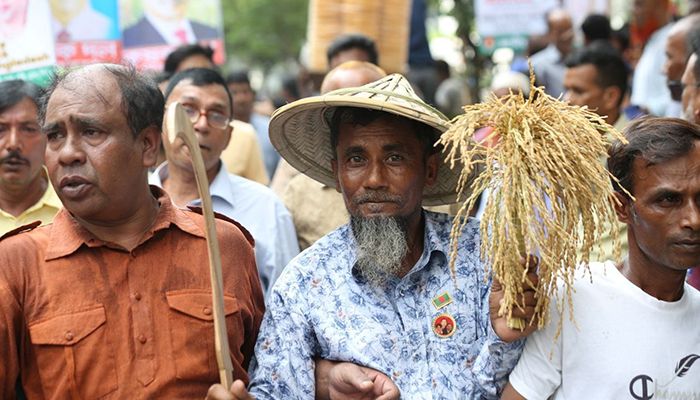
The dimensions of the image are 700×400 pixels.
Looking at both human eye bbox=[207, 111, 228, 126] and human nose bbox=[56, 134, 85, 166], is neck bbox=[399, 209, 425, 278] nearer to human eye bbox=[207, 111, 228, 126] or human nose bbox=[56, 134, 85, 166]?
human nose bbox=[56, 134, 85, 166]

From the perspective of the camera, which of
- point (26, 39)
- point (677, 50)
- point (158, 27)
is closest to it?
point (26, 39)

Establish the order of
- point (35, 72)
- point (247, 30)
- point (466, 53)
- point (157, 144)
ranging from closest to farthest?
point (157, 144) < point (35, 72) < point (466, 53) < point (247, 30)

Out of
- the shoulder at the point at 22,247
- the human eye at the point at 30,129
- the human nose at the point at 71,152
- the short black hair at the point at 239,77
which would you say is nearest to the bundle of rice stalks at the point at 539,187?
the human nose at the point at 71,152

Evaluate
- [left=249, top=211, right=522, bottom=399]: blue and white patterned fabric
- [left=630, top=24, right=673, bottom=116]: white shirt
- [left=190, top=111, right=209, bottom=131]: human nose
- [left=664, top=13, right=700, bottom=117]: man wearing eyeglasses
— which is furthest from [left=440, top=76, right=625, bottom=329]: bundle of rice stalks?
[left=630, top=24, right=673, bottom=116]: white shirt

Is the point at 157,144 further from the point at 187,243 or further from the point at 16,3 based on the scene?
the point at 16,3

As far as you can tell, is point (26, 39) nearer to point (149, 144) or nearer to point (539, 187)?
point (149, 144)

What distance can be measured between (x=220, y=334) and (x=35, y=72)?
329 cm

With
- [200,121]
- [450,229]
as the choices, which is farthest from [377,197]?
[200,121]

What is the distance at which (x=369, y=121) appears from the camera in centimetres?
356

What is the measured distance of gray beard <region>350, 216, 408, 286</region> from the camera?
344 centimetres

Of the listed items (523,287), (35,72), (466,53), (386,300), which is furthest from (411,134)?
(466,53)

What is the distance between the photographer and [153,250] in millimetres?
3332

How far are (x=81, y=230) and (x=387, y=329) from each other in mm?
1055

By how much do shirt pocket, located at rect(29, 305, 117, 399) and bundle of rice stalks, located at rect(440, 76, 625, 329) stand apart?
1225 mm
